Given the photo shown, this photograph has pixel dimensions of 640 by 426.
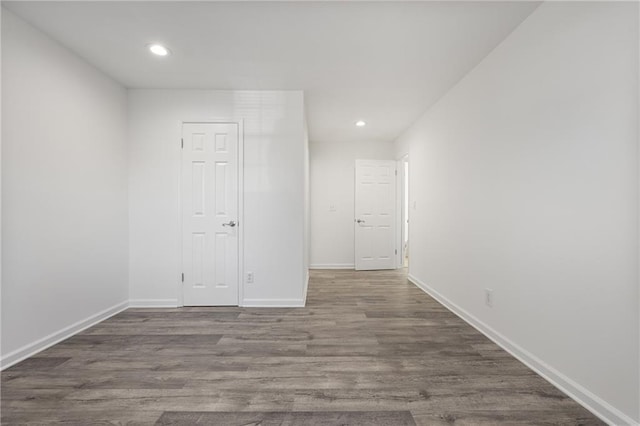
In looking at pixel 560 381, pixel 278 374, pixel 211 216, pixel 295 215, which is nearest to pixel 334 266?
pixel 295 215

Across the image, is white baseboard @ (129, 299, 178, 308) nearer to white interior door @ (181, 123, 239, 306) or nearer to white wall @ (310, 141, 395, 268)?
white interior door @ (181, 123, 239, 306)

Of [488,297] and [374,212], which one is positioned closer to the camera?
[488,297]

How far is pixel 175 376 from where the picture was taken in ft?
5.85

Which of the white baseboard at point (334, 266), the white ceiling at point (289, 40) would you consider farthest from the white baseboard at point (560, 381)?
the white baseboard at point (334, 266)

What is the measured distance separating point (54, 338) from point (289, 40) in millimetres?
3062

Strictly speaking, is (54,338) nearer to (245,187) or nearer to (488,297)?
(245,187)

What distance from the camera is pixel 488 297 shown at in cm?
236

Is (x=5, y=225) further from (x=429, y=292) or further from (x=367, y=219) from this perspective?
(x=367, y=219)

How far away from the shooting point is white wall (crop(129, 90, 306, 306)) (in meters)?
3.09

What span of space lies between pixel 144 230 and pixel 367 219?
11.7 feet

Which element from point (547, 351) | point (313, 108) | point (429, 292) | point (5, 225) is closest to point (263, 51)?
point (313, 108)

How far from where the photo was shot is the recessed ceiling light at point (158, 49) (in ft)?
7.37

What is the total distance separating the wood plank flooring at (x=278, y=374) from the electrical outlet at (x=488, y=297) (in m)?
0.29

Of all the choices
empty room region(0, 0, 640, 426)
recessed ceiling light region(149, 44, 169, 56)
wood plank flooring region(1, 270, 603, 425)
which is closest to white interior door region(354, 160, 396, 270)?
empty room region(0, 0, 640, 426)
